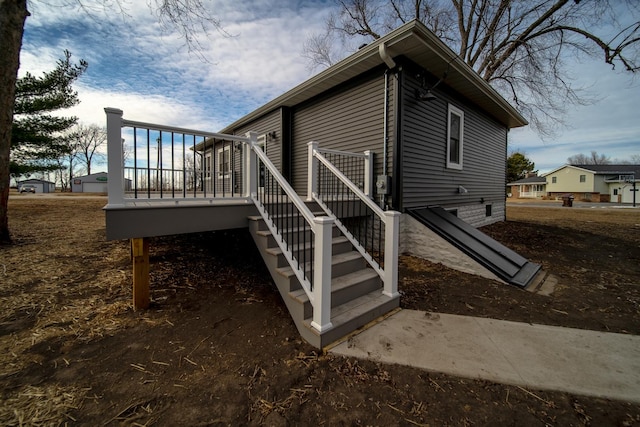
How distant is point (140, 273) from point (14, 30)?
17.1 feet

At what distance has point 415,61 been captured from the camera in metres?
5.02

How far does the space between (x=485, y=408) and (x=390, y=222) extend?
1771mm

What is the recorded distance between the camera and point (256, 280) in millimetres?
3676

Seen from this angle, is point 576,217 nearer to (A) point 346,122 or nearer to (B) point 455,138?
(B) point 455,138

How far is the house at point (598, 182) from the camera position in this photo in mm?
29750

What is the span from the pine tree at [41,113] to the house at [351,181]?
23.9 ft

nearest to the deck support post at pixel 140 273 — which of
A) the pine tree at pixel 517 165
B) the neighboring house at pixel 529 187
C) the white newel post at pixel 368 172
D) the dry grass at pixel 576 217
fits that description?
the white newel post at pixel 368 172

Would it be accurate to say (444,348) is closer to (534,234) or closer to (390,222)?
(390,222)

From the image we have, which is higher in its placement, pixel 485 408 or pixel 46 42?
pixel 46 42

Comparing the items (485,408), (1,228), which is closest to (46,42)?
(1,228)

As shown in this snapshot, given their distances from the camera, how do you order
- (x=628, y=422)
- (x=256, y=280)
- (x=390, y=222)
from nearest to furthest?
(x=628, y=422), (x=390, y=222), (x=256, y=280)

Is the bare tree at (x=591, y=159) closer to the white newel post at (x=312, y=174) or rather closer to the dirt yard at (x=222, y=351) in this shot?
the dirt yard at (x=222, y=351)

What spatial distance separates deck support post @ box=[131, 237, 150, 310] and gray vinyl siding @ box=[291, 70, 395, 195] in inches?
166

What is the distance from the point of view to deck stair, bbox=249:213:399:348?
2.38 meters
